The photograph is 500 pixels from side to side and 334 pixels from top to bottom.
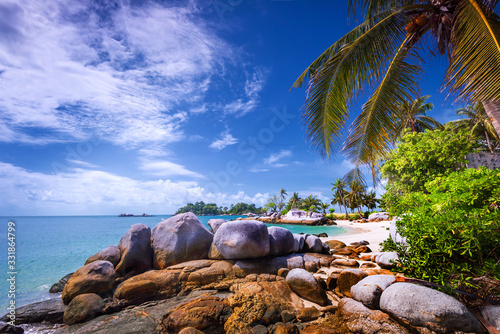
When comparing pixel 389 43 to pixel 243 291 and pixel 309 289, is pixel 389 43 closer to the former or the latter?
pixel 309 289

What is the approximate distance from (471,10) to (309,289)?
244 inches

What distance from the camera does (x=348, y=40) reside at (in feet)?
20.1

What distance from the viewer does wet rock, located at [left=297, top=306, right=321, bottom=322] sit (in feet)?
12.6

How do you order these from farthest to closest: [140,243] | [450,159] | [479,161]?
[479,161], [450,159], [140,243]

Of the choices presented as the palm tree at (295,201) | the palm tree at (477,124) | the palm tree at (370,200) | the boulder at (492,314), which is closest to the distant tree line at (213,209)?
the palm tree at (295,201)

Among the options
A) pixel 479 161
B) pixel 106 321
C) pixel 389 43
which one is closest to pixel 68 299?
pixel 106 321

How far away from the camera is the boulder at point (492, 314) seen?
2918 millimetres

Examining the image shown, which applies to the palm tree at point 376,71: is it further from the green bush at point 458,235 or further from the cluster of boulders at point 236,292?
the cluster of boulders at point 236,292

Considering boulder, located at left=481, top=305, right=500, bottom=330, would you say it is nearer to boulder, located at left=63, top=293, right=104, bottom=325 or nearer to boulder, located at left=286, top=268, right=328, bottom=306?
boulder, located at left=286, top=268, right=328, bottom=306

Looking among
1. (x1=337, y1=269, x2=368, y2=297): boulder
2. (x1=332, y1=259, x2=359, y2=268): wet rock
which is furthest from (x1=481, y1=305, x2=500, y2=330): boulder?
(x1=332, y1=259, x2=359, y2=268): wet rock

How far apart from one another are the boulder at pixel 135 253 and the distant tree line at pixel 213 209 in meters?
105

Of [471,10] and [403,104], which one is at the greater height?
[471,10]

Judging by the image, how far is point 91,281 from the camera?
5645 mm

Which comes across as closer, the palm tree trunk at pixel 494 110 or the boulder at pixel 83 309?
the palm tree trunk at pixel 494 110
